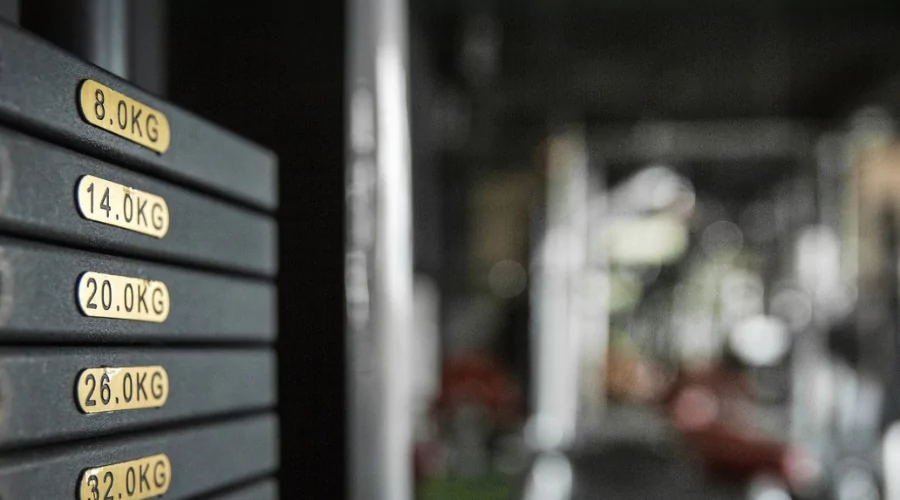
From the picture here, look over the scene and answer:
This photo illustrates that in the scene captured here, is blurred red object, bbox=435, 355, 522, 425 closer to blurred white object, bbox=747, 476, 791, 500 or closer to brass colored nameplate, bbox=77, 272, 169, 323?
blurred white object, bbox=747, 476, 791, 500

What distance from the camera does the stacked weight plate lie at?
1.40ft

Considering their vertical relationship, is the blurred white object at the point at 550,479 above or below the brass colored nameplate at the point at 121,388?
below

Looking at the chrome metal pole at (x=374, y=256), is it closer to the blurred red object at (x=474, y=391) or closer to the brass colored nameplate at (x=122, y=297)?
the brass colored nameplate at (x=122, y=297)

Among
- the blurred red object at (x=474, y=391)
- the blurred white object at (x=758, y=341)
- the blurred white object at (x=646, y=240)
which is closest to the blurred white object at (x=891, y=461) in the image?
the blurred red object at (x=474, y=391)

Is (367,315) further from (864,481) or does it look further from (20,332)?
(864,481)

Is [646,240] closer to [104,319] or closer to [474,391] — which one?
[474,391]

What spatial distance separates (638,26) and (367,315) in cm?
648

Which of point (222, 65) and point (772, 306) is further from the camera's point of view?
point (772, 306)

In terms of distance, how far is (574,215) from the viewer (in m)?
8.64

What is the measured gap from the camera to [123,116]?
20.2 inches

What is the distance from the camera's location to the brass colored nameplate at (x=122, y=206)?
1.58ft

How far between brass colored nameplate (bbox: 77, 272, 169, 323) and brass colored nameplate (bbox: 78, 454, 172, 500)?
2.8 inches

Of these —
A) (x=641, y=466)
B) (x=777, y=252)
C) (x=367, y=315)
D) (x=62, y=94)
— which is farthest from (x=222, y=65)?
(x=777, y=252)

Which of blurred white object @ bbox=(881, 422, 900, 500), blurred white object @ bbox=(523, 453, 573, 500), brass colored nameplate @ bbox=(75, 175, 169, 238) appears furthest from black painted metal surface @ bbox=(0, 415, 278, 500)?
blurred white object @ bbox=(881, 422, 900, 500)
